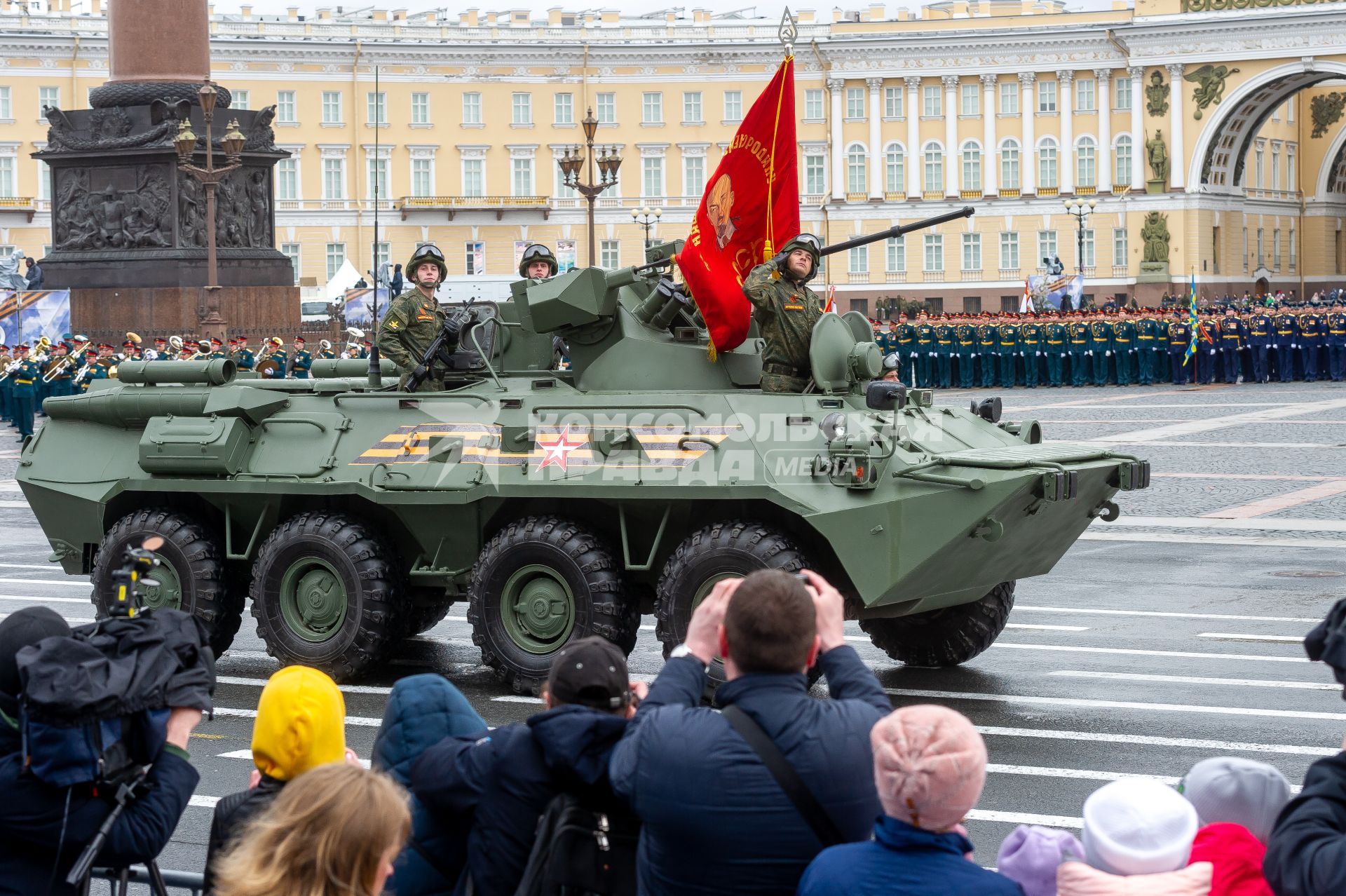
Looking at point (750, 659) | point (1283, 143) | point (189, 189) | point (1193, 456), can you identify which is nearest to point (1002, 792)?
point (750, 659)

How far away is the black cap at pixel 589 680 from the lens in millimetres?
5371

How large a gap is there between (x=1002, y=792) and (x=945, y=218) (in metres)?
5.29

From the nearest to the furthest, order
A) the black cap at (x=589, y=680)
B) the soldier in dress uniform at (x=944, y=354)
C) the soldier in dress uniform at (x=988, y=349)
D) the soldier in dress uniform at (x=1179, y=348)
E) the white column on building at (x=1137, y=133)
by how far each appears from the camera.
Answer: the black cap at (x=589, y=680) < the soldier in dress uniform at (x=1179, y=348) < the soldier in dress uniform at (x=988, y=349) < the soldier in dress uniform at (x=944, y=354) < the white column on building at (x=1137, y=133)

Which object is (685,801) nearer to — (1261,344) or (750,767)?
(750,767)

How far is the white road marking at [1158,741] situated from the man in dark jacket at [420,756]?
16.7 feet

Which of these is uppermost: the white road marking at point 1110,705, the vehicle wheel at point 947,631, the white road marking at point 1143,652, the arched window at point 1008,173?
the arched window at point 1008,173

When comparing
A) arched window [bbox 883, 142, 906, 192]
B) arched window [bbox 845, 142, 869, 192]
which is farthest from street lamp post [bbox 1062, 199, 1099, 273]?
arched window [bbox 845, 142, 869, 192]

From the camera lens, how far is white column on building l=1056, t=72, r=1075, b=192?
270ft

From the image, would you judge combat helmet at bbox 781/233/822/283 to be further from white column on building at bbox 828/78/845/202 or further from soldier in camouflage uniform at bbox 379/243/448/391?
white column on building at bbox 828/78/845/202

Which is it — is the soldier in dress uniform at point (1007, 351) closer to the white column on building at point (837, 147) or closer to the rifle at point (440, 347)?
the rifle at point (440, 347)

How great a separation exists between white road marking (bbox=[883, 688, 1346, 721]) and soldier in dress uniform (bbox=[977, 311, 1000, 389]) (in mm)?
33353

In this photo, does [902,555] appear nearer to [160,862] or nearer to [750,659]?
[160,862]

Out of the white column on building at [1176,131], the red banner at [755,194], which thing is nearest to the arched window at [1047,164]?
the white column on building at [1176,131]

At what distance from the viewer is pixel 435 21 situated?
86.1 metres
